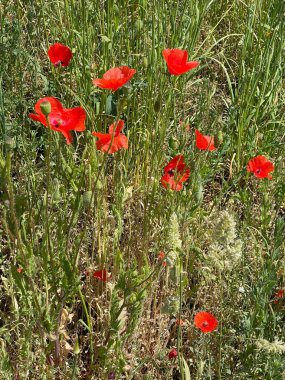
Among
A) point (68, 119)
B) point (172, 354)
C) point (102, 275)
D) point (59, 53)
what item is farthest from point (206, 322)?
point (59, 53)

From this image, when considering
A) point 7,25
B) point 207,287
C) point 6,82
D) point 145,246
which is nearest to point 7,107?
point 6,82

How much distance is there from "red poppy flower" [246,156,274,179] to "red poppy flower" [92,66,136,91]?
610 mm

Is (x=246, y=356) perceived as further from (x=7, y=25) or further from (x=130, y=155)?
(x=7, y=25)

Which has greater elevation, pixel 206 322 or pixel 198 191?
pixel 198 191

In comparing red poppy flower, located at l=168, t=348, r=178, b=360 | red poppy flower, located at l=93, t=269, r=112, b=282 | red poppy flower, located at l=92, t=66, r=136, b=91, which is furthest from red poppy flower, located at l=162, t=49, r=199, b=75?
red poppy flower, located at l=168, t=348, r=178, b=360

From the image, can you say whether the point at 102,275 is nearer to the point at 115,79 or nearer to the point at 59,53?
the point at 115,79

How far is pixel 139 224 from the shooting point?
7.23 ft

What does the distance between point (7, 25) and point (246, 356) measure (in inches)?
70.2

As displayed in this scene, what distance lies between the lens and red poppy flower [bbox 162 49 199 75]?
187cm

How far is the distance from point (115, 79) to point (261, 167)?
0.67m

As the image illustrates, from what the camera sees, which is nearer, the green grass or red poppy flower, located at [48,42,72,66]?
the green grass

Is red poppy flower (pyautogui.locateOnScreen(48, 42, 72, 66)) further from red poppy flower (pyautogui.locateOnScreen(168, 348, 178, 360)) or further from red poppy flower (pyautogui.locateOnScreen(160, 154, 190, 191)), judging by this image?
red poppy flower (pyautogui.locateOnScreen(168, 348, 178, 360))

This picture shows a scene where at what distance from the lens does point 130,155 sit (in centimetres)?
235

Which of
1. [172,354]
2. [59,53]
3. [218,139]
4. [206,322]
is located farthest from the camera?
[59,53]
